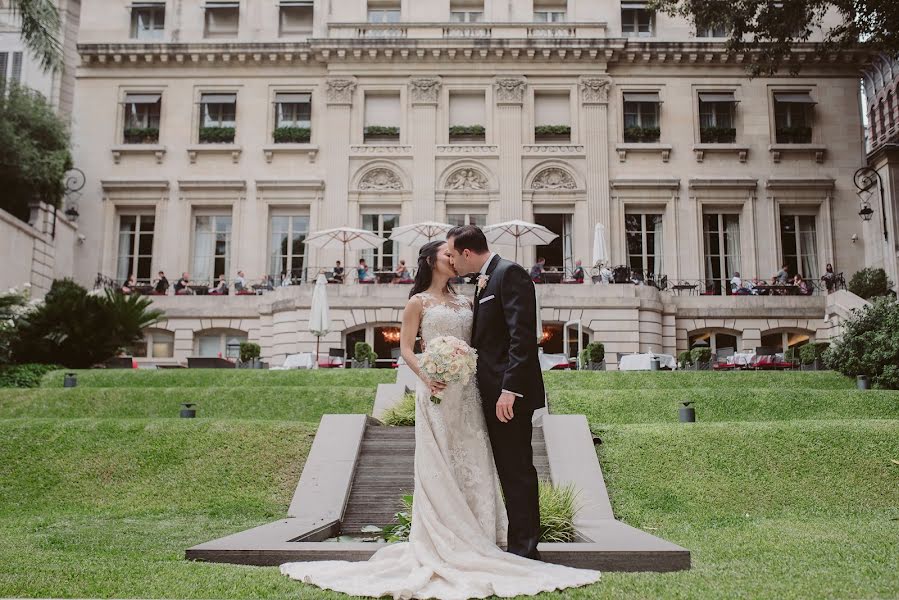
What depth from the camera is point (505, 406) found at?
5.06 metres

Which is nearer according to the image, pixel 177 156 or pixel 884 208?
pixel 884 208

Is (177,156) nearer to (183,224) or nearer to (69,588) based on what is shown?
(183,224)

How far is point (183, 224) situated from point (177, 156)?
8.75ft

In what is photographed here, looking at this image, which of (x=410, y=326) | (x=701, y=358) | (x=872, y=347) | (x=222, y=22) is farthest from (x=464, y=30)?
(x=410, y=326)

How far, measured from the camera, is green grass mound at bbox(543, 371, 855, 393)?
52.1 ft

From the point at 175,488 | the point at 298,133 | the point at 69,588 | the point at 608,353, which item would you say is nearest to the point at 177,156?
the point at 298,133

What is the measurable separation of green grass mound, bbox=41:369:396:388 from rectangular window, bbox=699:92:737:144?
18199mm

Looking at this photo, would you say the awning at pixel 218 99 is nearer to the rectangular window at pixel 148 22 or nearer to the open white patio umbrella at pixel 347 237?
the rectangular window at pixel 148 22

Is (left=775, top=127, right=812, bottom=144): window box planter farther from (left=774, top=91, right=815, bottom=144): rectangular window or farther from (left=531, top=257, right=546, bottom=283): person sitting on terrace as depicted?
(left=531, top=257, right=546, bottom=283): person sitting on terrace

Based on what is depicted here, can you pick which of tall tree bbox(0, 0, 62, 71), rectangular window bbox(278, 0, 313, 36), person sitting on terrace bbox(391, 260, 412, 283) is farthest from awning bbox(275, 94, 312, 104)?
tall tree bbox(0, 0, 62, 71)

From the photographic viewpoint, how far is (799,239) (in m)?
28.6

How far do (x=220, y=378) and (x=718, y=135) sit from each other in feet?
68.5

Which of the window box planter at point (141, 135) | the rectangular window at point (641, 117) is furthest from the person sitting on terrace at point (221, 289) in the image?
the rectangular window at point (641, 117)

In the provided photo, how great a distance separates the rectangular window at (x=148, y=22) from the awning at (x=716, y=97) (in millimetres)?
21051
